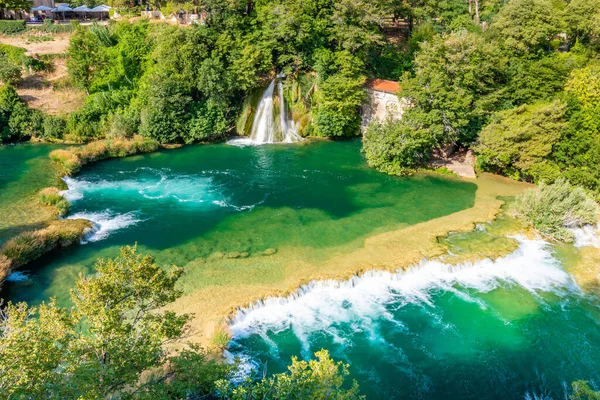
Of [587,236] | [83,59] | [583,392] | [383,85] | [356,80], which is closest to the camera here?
[583,392]

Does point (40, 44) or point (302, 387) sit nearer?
point (302, 387)

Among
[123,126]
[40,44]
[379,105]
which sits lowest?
[123,126]

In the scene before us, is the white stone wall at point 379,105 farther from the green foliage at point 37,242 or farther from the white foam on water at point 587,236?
the green foliage at point 37,242

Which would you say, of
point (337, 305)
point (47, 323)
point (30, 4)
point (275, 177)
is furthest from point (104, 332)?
point (30, 4)

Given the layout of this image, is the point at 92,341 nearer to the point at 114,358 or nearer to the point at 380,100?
the point at 114,358

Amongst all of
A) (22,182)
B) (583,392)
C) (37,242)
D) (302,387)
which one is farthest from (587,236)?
(22,182)

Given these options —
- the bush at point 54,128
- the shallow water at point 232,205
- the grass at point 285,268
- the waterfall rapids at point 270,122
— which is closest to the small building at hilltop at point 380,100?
the shallow water at point 232,205

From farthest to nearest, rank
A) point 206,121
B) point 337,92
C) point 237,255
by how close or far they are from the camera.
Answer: point 206,121 → point 337,92 → point 237,255

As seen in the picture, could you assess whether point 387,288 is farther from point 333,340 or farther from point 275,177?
point 275,177
